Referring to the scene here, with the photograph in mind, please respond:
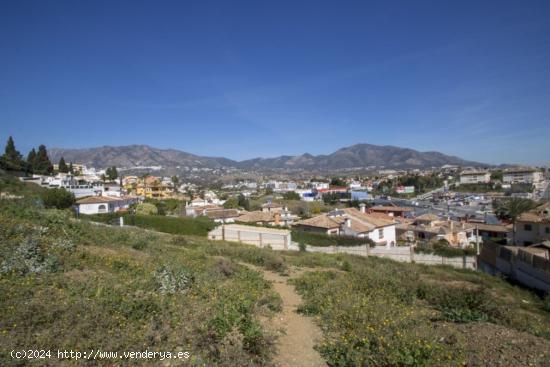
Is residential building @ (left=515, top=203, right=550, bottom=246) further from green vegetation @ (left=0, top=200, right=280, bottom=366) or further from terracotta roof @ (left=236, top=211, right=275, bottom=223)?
green vegetation @ (left=0, top=200, right=280, bottom=366)

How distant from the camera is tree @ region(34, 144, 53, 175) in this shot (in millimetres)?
57281

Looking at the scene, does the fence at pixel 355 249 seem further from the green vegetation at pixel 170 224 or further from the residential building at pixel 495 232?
the residential building at pixel 495 232

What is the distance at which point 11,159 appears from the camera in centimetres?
5084

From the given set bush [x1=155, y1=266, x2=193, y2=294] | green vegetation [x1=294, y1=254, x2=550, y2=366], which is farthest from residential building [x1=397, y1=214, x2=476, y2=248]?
bush [x1=155, y1=266, x2=193, y2=294]

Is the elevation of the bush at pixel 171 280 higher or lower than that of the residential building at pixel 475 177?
higher

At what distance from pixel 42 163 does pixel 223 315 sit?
6869 cm

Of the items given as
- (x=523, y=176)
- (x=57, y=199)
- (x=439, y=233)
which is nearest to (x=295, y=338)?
(x=439, y=233)

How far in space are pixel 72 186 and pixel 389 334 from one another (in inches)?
2289

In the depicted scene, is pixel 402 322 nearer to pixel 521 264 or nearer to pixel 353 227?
pixel 521 264

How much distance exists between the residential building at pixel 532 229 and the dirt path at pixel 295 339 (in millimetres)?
32203

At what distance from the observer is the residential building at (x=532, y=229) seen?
29.3 m

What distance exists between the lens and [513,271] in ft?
66.6

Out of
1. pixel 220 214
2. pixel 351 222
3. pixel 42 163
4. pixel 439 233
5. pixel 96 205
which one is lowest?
pixel 439 233

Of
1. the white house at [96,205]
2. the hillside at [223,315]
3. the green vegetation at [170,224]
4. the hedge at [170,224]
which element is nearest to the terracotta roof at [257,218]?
the hedge at [170,224]
